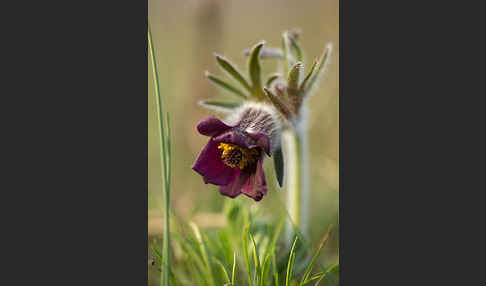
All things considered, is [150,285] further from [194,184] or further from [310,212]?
[310,212]

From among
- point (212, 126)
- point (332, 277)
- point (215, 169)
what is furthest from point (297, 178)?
point (212, 126)

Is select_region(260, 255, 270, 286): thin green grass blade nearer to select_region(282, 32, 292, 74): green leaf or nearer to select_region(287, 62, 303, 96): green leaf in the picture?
select_region(287, 62, 303, 96): green leaf

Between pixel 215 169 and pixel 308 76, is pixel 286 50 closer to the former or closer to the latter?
pixel 308 76

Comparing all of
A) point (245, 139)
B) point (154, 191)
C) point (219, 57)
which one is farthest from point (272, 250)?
point (154, 191)

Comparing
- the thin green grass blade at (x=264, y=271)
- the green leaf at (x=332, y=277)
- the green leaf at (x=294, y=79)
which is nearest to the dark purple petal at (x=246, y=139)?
the green leaf at (x=294, y=79)

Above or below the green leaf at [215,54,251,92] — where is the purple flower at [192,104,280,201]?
below

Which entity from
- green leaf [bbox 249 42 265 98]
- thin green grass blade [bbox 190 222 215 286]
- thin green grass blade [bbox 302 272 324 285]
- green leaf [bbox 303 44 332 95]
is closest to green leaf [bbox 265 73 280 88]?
green leaf [bbox 249 42 265 98]
